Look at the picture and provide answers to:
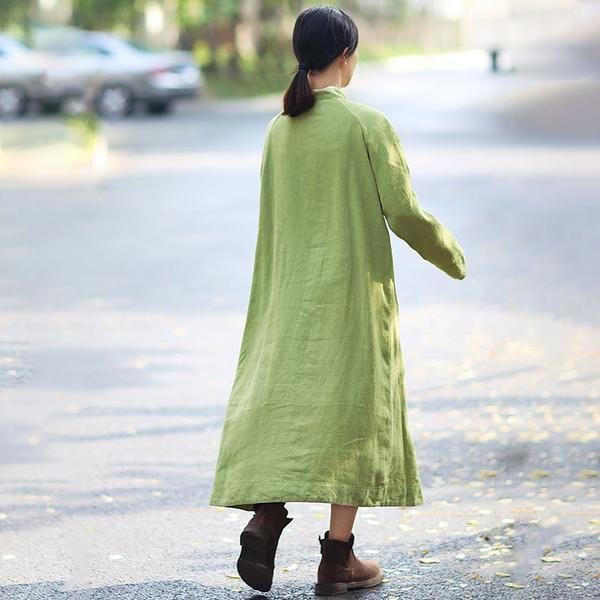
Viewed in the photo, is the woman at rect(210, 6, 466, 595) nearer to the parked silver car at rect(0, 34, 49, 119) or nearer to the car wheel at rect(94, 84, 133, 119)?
the car wheel at rect(94, 84, 133, 119)

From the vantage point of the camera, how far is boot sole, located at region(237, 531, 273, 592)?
4.20 m

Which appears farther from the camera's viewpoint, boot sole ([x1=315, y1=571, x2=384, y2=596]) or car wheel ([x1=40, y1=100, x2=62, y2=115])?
car wheel ([x1=40, y1=100, x2=62, y2=115])

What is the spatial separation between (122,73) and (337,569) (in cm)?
2928

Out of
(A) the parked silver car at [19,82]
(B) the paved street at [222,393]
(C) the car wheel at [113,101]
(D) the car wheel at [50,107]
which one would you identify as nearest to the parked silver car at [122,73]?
(C) the car wheel at [113,101]

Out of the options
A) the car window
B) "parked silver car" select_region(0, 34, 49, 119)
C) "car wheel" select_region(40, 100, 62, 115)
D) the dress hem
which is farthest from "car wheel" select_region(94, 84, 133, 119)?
the dress hem

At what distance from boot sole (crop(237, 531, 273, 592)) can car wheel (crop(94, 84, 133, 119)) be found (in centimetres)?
2896

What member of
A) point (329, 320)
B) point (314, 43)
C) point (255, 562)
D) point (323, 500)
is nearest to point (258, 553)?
point (255, 562)

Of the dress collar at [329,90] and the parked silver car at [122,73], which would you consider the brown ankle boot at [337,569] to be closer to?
the dress collar at [329,90]

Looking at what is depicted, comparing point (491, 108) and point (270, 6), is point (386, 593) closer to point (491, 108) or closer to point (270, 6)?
point (491, 108)

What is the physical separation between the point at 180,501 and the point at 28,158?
697 inches

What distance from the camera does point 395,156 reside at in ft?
13.6

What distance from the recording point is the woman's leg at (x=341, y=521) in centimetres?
430

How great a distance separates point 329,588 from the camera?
14.4 ft

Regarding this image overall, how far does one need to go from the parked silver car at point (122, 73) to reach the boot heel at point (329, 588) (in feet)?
92.2
